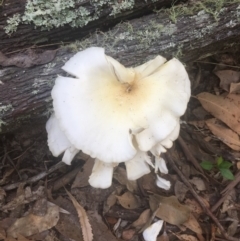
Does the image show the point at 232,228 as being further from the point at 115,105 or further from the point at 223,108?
the point at 115,105

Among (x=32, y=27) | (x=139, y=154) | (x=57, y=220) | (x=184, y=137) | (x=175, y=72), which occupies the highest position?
(x=32, y=27)

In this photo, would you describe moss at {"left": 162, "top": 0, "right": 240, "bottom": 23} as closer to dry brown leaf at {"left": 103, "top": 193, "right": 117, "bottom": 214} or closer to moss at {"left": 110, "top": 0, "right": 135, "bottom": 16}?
moss at {"left": 110, "top": 0, "right": 135, "bottom": 16}

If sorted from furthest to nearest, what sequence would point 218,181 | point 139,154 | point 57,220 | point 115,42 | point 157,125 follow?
1. point 218,181
2. point 57,220
3. point 115,42
4. point 139,154
5. point 157,125

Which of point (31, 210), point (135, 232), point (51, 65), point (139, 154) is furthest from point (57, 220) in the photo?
point (51, 65)

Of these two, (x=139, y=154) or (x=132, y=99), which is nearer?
(x=132, y=99)

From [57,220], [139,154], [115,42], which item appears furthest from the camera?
[57,220]

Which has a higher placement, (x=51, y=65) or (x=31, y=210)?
(x=51, y=65)

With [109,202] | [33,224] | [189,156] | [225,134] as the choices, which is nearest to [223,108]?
[225,134]

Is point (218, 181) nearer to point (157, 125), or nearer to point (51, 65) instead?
point (157, 125)
